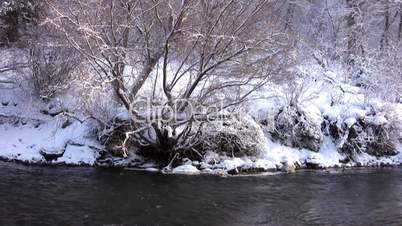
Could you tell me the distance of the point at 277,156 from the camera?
16.8 metres

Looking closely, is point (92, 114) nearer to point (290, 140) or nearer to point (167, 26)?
point (167, 26)

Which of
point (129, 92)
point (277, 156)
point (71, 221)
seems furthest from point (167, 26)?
point (71, 221)

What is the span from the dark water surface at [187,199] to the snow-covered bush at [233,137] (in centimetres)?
160

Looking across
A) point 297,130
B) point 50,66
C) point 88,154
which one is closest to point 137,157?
point 88,154

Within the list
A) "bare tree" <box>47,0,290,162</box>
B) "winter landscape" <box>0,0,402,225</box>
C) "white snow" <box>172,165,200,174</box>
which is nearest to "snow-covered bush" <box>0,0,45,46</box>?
"winter landscape" <box>0,0,402,225</box>

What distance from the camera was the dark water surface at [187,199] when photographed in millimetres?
10523

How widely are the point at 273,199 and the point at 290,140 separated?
18.1 ft

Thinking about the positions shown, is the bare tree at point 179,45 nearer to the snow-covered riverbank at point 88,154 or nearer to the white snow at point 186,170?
the white snow at point 186,170

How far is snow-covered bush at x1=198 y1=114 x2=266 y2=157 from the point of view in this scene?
52.2 ft

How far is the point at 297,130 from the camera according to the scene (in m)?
17.7

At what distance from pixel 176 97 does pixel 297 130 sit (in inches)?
198

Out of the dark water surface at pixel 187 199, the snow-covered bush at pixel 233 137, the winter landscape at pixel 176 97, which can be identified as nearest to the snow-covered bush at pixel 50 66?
the winter landscape at pixel 176 97

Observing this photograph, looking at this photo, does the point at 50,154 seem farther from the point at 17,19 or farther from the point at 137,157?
the point at 17,19

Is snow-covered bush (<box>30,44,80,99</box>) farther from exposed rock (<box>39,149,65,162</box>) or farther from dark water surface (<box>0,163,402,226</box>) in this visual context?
dark water surface (<box>0,163,402,226</box>)
